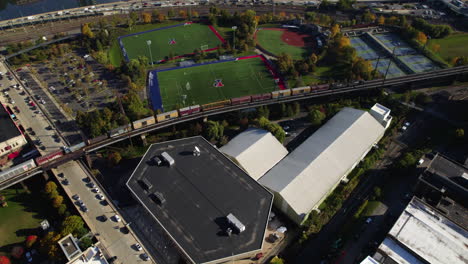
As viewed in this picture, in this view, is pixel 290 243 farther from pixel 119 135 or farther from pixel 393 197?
pixel 119 135

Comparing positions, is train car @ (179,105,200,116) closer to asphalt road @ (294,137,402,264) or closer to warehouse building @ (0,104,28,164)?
warehouse building @ (0,104,28,164)

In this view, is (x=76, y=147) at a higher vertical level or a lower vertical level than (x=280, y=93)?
lower

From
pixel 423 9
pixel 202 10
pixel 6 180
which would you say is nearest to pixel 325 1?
pixel 423 9

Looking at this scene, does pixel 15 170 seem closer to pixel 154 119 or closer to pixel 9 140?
pixel 9 140

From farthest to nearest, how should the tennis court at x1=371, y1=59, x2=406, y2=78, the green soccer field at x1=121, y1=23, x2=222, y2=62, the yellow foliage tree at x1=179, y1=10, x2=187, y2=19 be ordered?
the yellow foliage tree at x1=179, y1=10, x2=187, y2=19 → the green soccer field at x1=121, y1=23, x2=222, y2=62 → the tennis court at x1=371, y1=59, x2=406, y2=78

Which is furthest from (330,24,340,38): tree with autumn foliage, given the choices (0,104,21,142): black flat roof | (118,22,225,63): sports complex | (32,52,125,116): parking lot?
(0,104,21,142): black flat roof

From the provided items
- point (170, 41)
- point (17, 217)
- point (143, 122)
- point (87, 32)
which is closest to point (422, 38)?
point (170, 41)
